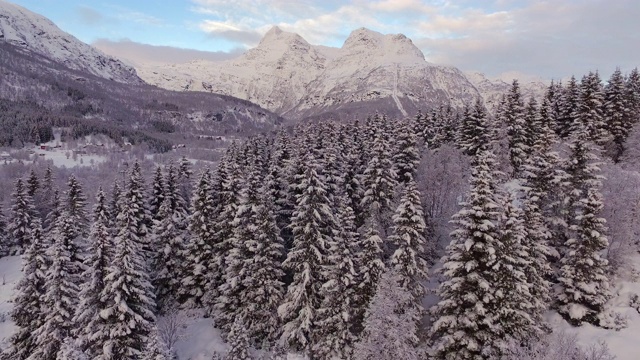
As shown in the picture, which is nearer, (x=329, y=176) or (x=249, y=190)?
(x=249, y=190)

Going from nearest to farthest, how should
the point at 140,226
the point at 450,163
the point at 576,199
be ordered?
the point at 576,199, the point at 140,226, the point at 450,163

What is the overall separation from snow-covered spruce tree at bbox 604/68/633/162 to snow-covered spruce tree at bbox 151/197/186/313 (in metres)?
57.7

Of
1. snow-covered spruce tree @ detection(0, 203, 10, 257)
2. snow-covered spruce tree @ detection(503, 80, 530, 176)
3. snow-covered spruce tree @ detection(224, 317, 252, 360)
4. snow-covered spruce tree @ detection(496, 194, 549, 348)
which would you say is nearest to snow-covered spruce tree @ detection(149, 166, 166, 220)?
snow-covered spruce tree @ detection(224, 317, 252, 360)

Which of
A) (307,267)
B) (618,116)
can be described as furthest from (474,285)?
(618,116)

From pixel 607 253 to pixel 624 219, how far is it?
3143 millimetres

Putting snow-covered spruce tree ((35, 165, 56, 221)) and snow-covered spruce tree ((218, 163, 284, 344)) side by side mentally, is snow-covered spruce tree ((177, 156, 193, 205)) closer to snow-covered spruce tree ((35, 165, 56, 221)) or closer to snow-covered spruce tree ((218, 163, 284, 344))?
snow-covered spruce tree ((218, 163, 284, 344))

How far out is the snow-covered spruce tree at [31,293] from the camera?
3591 cm

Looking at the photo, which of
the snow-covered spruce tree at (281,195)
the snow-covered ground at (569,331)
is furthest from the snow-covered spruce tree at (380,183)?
the snow-covered ground at (569,331)

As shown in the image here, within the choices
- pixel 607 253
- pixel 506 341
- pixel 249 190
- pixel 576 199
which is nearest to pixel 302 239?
pixel 249 190

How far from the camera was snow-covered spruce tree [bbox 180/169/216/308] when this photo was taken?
42344 mm

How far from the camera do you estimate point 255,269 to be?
1452 inches

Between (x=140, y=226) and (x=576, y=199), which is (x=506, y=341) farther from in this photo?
(x=140, y=226)

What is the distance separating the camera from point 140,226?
46.9m

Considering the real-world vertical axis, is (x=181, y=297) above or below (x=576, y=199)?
below
